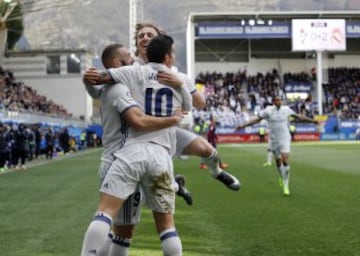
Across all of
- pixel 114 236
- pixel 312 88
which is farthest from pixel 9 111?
pixel 312 88

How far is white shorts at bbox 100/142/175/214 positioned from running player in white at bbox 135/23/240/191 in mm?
804

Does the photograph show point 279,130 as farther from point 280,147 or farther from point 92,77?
point 92,77

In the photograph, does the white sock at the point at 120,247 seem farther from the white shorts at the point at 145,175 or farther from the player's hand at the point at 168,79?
the player's hand at the point at 168,79

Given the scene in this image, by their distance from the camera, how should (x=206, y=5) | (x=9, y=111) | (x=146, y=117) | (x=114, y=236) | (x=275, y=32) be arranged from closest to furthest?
1. (x=146, y=117)
2. (x=114, y=236)
3. (x=9, y=111)
4. (x=275, y=32)
5. (x=206, y=5)

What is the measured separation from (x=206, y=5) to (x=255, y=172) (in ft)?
243

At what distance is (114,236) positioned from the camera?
5.93 metres

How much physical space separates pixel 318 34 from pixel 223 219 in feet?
177

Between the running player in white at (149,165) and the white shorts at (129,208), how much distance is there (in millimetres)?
208

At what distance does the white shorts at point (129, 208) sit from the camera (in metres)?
5.63

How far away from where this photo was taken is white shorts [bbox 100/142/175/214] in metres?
5.23

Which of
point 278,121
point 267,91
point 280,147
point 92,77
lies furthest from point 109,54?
point 267,91

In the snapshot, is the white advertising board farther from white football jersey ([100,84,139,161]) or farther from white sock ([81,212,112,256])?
white sock ([81,212,112,256])

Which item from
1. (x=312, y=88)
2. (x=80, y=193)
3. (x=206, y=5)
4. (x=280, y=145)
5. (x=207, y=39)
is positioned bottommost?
(x=80, y=193)

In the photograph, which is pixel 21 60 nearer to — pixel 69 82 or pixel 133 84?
pixel 69 82
